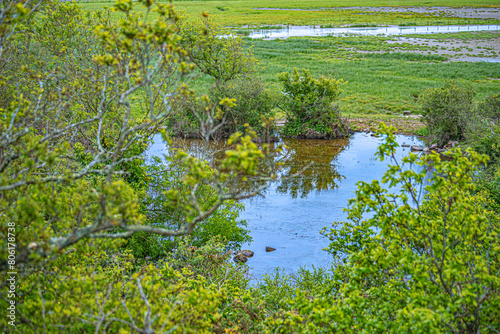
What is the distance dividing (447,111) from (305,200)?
47.1ft

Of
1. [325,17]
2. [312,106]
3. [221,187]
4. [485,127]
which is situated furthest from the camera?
[325,17]

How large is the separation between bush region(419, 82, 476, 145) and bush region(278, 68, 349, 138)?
620 centimetres

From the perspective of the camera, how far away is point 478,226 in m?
7.32

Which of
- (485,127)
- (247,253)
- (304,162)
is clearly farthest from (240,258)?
(485,127)

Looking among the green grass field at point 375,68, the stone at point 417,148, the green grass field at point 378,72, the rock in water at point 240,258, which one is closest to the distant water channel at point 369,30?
the green grass field at point 375,68

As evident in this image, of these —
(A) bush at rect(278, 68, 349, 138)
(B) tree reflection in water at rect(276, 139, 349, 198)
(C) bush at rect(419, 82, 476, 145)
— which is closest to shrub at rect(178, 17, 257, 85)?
(A) bush at rect(278, 68, 349, 138)

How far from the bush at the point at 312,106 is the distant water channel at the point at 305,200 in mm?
976

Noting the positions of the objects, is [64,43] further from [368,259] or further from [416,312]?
[416,312]

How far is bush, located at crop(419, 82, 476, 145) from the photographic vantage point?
28473 millimetres

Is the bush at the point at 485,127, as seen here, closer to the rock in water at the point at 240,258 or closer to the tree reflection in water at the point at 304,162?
the tree reflection in water at the point at 304,162

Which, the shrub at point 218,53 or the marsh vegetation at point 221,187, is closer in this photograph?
the marsh vegetation at point 221,187

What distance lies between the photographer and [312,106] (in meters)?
31.5

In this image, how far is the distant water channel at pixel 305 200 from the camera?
16.4 m

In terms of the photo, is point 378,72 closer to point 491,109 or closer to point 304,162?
point 491,109
